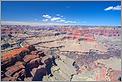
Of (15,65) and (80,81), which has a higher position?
(15,65)

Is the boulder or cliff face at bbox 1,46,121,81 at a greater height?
the boulder

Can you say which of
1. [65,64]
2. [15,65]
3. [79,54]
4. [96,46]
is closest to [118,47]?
[96,46]

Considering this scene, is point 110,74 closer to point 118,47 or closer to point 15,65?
point 118,47

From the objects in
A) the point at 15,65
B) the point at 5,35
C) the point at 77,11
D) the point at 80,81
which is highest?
the point at 77,11

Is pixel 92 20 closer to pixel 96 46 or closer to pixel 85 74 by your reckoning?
pixel 96 46

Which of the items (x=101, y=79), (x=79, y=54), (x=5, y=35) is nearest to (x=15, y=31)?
(x=5, y=35)

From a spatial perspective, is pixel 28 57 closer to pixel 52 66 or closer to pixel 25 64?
pixel 25 64

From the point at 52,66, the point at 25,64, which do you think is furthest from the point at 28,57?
the point at 52,66

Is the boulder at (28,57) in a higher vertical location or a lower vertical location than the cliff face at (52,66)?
higher

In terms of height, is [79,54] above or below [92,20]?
below
